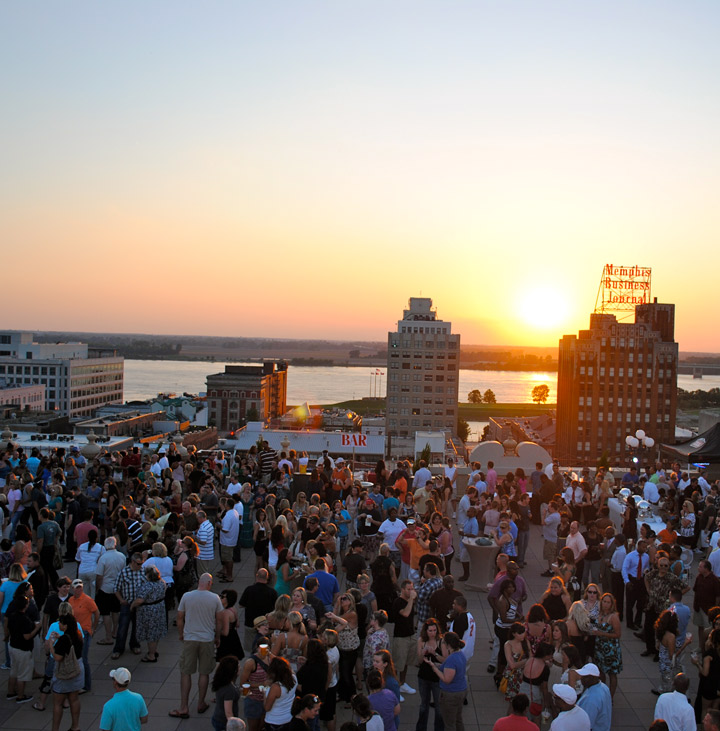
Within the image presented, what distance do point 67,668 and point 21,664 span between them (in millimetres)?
1110

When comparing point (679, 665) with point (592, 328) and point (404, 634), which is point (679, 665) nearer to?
point (404, 634)

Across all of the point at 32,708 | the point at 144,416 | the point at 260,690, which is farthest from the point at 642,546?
the point at 144,416

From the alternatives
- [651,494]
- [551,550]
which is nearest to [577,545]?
[551,550]

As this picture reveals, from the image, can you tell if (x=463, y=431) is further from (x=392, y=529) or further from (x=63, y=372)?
(x=392, y=529)

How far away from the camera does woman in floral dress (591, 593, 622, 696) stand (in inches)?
308

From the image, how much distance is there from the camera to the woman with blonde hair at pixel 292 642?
703cm

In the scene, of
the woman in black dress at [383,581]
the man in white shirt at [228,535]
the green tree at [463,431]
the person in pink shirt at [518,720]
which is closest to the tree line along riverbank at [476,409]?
the green tree at [463,431]

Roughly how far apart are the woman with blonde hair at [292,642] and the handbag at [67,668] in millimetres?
2101

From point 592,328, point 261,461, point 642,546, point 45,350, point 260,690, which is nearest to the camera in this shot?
point 260,690

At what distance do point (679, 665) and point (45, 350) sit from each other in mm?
138778

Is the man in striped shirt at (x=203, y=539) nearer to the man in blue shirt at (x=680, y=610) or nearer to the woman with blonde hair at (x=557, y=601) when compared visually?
the woman with blonde hair at (x=557, y=601)

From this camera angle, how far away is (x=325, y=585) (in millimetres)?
8625

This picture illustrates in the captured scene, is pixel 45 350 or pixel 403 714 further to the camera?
pixel 45 350

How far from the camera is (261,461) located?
50.8ft
